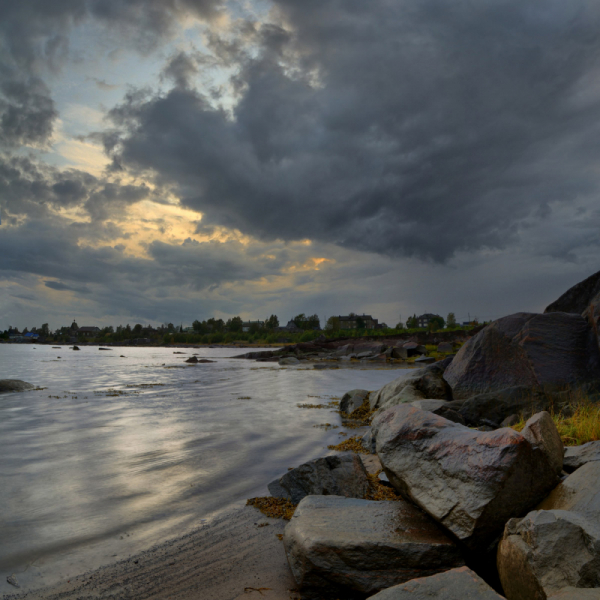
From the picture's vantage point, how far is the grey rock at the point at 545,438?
3.44m

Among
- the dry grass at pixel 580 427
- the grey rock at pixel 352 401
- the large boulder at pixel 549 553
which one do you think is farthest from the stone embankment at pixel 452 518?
the grey rock at pixel 352 401

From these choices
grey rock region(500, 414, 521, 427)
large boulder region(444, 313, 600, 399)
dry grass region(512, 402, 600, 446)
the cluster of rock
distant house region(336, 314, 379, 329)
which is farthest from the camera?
distant house region(336, 314, 379, 329)

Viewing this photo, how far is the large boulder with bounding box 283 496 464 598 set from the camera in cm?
300

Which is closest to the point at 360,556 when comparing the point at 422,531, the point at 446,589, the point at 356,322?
the point at 422,531

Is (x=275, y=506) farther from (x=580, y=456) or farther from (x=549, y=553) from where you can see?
(x=580, y=456)

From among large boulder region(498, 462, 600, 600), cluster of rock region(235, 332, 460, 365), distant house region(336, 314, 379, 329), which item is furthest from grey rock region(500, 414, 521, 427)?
distant house region(336, 314, 379, 329)

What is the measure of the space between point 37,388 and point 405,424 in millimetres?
19419

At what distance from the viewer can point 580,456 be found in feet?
13.8

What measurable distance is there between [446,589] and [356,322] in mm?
147499

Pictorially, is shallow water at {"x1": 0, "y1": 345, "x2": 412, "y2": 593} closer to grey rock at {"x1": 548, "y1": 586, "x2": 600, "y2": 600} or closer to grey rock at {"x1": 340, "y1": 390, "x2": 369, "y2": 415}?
grey rock at {"x1": 340, "y1": 390, "x2": 369, "y2": 415}

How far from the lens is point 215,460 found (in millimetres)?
6949

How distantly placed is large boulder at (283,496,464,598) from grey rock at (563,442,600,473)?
73.3 inches

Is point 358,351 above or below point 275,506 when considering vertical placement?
below

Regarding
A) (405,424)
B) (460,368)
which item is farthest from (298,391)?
(405,424)
